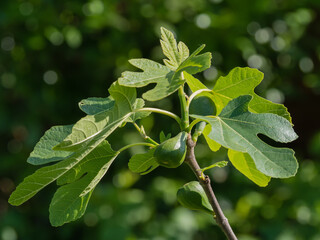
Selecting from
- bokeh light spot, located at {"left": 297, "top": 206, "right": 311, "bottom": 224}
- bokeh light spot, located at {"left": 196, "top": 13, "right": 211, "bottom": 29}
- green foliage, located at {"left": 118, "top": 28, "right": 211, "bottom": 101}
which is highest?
green foliage, located at {"left": 118, "top": 28, "right": 211, "bottom": 101}

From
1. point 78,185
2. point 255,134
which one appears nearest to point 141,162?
point 78,185

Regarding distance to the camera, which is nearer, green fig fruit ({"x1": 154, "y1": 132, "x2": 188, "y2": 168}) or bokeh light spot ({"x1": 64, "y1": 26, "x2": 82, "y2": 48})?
green fig fruit ({"x1": 154, "y1": 132, "x2": 188, "y2": 168})

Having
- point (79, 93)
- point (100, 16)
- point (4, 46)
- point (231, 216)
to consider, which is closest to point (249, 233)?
point (231, 216)

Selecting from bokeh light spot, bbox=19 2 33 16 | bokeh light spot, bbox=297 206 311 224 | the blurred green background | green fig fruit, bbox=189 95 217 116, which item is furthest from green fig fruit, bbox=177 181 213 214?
bokeh light spot, bbox=19 2 33 16

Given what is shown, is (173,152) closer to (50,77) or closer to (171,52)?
(171,52)

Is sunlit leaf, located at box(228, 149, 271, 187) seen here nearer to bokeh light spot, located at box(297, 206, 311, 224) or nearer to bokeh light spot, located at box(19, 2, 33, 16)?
bokeh light spot, located at box(297, 206, 311, 224)

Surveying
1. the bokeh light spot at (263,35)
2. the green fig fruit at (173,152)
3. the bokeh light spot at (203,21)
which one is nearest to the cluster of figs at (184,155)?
the green fig fruit at (173,152)

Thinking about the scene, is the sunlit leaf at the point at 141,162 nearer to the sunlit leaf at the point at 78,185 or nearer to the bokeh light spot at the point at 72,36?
the sunlit leaf at the point at 78,185
